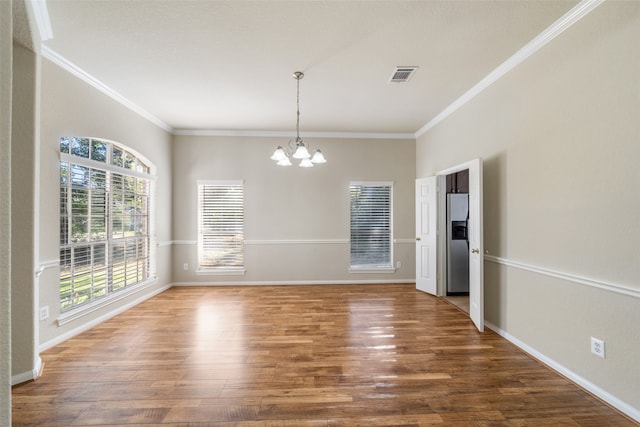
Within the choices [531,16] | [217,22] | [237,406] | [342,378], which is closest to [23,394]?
[237,406]

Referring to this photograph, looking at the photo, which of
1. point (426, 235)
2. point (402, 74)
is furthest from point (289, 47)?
point (426, 235)

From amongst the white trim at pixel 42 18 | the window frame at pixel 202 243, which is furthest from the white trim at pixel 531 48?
the white trim at pixel 42 18

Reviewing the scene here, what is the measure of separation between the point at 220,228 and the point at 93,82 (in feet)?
9.61

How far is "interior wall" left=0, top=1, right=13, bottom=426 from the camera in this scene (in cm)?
72

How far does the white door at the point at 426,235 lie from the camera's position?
4897 millimetres

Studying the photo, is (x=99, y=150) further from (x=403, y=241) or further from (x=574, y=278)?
(x=574, y=278)

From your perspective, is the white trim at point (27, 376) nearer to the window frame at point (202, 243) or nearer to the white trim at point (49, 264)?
the white trim at point (49, 264)

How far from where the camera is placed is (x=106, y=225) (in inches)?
152

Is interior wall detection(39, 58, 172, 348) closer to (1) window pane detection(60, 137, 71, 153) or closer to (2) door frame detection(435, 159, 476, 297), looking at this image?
(1) window pane detection(60, 137, 71, 153)

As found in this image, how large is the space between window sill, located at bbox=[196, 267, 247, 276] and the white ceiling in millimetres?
2945

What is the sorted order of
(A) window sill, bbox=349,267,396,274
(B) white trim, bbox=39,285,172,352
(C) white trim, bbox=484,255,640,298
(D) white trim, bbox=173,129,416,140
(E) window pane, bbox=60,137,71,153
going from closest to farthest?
(C) white trim, bbox=484,255,640,298, (B) white trim, bbox=39,285,172,352, (E) window pane, bbox=60,137,71,153, (D) white trim, bbox=173,129,416,140, (A) window sill, bbox=349,267,396,274

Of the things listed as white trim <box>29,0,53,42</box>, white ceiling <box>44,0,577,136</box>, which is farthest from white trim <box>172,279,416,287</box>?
white trim <box>29,0,53,42</box>

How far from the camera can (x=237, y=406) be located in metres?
2.13

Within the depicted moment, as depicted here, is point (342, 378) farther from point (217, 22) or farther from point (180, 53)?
point (180, 53)
